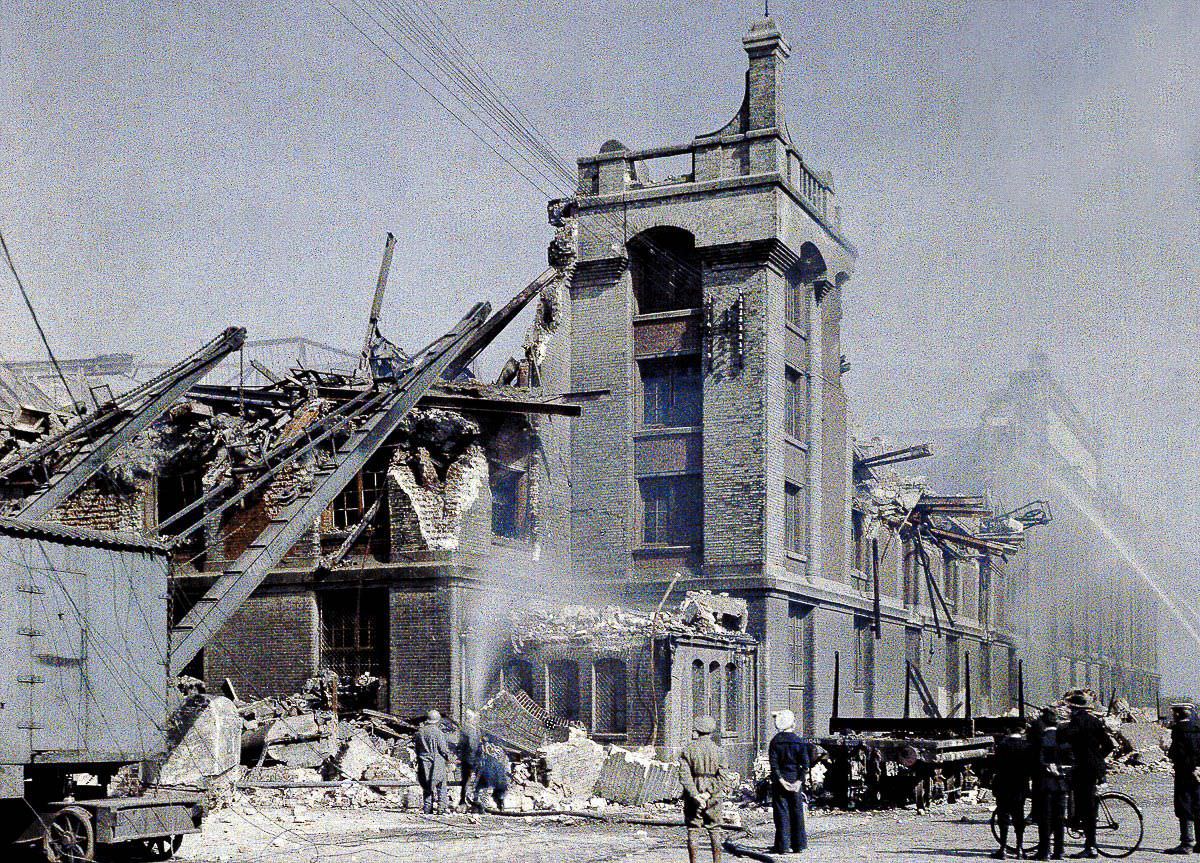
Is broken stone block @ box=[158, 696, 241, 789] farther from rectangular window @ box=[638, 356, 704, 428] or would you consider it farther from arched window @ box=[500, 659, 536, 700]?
rectangular window @ box=[638, 356, 704, 428]

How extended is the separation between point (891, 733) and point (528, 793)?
7337 mm

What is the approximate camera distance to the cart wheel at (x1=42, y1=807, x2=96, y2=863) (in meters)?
16.2

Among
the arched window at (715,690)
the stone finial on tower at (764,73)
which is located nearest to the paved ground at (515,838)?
the arched window at (715,690)

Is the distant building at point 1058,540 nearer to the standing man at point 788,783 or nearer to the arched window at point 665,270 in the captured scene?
the arched window at point 665,270

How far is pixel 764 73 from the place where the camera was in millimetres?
36625

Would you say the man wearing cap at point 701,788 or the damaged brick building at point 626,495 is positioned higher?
the damaged brick building at point 626,495

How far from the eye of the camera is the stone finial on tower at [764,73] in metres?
36.3

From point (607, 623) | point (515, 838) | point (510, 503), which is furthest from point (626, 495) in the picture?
point (515, 838)

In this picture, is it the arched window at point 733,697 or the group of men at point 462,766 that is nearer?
the group of men at point 462,766

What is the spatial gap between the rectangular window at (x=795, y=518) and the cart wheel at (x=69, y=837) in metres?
23.0

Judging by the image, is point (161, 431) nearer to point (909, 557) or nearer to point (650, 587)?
point (650, 587)

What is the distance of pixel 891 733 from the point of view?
93.4ft

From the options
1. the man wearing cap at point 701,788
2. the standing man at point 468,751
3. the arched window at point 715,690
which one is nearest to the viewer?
the man wearing cap at point 701,788

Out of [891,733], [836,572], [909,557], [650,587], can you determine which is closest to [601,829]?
[891,733]
